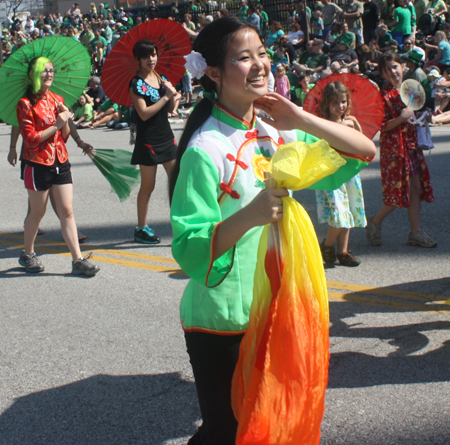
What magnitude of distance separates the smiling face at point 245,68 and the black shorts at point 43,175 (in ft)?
12.1

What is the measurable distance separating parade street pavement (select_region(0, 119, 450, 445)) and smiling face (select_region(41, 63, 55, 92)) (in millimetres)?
1730

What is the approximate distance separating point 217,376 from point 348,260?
11.8 feet

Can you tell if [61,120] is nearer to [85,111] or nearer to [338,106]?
[338,106]

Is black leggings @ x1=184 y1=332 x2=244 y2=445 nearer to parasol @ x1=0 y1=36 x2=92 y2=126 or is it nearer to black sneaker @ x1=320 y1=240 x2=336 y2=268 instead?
black sneaker @ x1=320 y1=240 x2=336 y2=268

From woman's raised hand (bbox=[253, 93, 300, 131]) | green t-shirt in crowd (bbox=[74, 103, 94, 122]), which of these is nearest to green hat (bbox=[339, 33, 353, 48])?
green t-shirt in crowd (bbox=[74, 103, 94, 122])

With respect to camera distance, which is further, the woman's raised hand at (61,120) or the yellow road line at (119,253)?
the yellow road line at (119,253)

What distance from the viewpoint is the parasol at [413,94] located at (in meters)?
5.10

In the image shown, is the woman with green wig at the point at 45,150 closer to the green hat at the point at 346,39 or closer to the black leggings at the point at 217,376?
the black leggings at the point at 217,376

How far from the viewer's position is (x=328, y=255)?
5598 mm

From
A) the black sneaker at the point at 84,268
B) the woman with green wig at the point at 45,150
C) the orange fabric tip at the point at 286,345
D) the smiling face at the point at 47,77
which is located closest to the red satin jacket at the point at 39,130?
the woman with green wig at the point at 45,150

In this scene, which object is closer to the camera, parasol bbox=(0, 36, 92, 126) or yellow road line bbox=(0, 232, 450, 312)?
yellow road line bbox=(0, 232, 450, 312)

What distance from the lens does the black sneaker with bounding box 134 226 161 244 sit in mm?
6637

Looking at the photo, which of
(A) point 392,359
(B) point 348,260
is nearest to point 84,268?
(B) point 348,260

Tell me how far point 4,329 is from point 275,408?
318cm
